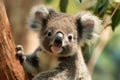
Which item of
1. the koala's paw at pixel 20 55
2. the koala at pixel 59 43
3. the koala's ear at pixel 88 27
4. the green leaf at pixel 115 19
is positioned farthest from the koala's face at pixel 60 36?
the green leaf at pixel 115 19

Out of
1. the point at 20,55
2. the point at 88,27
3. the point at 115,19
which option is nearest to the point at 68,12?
the point at 88,27

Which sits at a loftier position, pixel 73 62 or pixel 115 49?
pixel 73 62

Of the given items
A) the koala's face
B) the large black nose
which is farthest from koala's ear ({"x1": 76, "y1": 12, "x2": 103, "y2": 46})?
the large black nose

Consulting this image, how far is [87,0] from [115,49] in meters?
10.3

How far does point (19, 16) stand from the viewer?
670 cm

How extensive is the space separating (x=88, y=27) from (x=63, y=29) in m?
0.48

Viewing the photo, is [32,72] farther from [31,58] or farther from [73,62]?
[73,62]

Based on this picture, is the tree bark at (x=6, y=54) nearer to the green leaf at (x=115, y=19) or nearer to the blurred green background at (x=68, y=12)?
the blurred green background at (x=68, y=12)

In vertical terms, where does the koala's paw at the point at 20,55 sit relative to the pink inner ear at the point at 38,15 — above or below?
below

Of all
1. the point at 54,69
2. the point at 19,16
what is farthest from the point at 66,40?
the point at 19,16

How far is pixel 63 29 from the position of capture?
4148mm

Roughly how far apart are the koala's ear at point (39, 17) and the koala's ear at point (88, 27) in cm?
33

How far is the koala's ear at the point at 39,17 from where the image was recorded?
4.42m

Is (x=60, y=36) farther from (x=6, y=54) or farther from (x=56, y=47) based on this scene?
(x=6, y=54)
